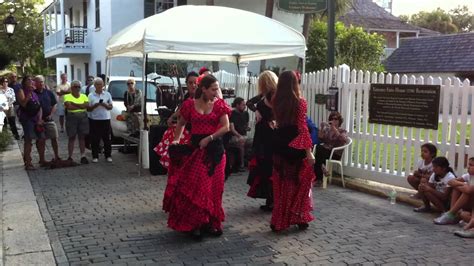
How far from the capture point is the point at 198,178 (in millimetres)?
5336

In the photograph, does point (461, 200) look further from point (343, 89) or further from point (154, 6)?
point (154, 6)

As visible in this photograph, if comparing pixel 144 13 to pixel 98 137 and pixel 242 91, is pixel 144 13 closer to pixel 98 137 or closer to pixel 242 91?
pixel 242 91

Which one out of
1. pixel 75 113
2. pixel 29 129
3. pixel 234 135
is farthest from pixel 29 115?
Answer: pixel 234 135

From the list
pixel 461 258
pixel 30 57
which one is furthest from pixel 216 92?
pixel 30 57

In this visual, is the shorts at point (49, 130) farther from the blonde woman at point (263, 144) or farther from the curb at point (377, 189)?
the curb at point (377, 189)

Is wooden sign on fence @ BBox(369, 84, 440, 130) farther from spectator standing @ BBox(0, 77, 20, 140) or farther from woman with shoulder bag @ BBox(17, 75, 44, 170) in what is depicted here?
spectator standing @ BBox(0, 77, 20, 140)

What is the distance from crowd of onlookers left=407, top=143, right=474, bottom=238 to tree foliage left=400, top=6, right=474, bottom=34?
62921 mm

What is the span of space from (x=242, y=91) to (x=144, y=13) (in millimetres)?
11482

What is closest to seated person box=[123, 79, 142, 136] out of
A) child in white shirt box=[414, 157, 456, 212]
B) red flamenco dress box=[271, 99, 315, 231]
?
red flamenco dress box=[271, 99, 315, 231]

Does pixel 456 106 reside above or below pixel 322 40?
below

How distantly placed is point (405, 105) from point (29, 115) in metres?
6.63

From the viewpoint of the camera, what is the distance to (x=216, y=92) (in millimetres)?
5422

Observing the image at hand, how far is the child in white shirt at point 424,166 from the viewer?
6.64 meters

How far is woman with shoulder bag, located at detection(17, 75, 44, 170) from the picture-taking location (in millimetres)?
9523
